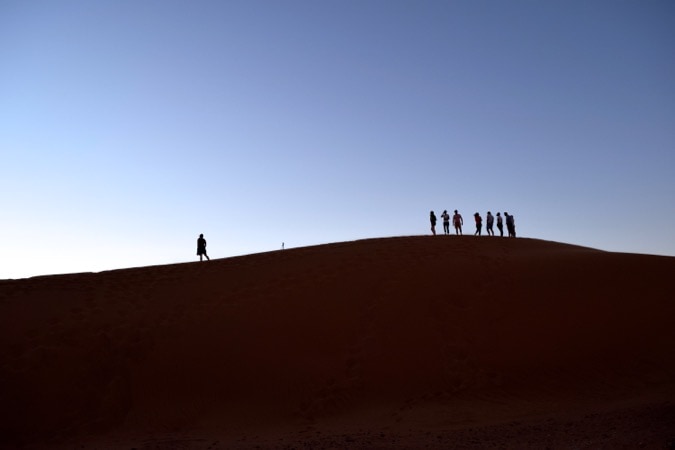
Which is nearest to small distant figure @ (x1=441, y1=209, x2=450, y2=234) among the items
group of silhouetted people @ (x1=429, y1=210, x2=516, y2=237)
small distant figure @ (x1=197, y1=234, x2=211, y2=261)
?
group of silhouetted people @ (x1=429, y1=210, x2=516, y2=237)

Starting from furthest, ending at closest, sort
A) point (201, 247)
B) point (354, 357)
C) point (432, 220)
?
1. point (432, 220)
2. point (201, 247)
3. point (354, 357)

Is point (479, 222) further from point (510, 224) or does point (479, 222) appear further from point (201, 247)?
point (201, 247)

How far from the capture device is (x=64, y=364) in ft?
41.6

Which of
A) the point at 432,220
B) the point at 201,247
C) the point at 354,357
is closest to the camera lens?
the point at 354,357

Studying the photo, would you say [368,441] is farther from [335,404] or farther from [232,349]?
[232,349]

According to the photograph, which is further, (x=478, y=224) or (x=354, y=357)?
Answer: (x=478, y=224)

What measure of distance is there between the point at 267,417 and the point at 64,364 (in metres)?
5.37

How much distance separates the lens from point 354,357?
41.5 feet

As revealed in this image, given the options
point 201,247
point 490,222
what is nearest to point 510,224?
point 490,222

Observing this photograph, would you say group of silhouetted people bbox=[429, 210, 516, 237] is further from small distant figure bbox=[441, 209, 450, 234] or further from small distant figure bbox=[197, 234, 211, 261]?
small distant figure bbox=[197, 234, 211, 261]

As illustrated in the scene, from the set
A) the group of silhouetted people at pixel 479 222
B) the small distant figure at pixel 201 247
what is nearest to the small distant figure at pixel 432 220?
the group of silhouetted people at pixel 479 222

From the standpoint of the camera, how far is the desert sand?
31.6 ft

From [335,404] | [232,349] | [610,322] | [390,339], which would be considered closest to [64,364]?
[232,349]

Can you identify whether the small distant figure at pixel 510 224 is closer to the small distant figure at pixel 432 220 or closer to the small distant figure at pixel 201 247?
the small distant figure at pixel 432 220
